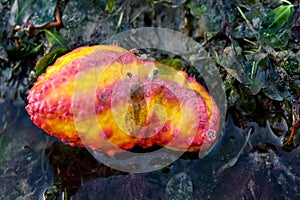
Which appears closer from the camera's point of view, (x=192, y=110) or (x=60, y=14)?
(x=192, y=110)

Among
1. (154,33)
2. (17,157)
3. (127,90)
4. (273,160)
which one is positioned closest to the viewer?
(127,90)

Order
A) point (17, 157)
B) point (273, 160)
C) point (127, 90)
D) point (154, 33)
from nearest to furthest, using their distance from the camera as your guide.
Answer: point (127, 90), point (273, 160), point (17, 157), point (154, 33)

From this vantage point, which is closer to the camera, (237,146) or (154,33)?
(237,146)

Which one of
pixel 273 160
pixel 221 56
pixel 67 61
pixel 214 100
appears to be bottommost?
→ pixel 273 160

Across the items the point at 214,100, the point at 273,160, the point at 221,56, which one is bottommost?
the point at 273,160

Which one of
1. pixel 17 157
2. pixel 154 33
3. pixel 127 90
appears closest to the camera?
pixel 127 90

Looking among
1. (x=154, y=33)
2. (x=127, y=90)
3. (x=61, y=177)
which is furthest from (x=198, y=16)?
(x=61, y=177)

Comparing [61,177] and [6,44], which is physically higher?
[6,44]

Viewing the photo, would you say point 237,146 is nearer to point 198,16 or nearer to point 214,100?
point 214,100

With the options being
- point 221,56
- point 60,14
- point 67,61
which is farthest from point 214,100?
point 60,14

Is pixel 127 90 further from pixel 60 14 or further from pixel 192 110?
pixel 60 14
